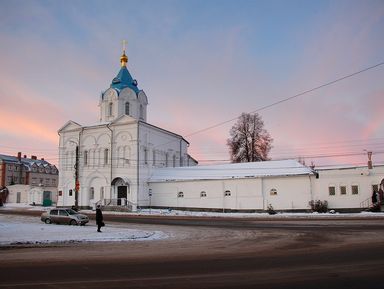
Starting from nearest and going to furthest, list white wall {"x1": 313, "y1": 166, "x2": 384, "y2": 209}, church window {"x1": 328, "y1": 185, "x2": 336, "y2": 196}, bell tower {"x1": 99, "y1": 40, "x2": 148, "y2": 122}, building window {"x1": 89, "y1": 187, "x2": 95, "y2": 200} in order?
white wall {"x1": 313, "y1": 166, "x2": 384, "y2": 209}
church window {"x1": 328, "y1": 185, "x2": 336, "y2": 196}
building window {"x1": 89, "y1": 187, "x2": 95, "y2": 200}
bell tower {"x1": 99, "y1": 40, "x2": 148, "y2": 122}

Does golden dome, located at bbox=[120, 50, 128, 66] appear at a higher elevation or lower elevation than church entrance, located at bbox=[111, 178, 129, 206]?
higher

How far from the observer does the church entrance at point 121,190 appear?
54872 millimetres

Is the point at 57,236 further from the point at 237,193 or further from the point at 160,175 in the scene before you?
the point at 160,175

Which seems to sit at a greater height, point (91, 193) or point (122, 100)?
point (122, 100)

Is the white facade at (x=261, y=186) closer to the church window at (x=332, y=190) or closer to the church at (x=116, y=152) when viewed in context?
the church window at (x=332, y=190)

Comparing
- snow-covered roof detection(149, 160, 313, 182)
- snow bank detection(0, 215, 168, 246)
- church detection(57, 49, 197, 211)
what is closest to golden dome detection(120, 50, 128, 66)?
church detection(57, 49, 197, 211)

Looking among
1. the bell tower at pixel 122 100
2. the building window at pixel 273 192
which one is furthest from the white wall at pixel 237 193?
the bell tower at pixel 122 100

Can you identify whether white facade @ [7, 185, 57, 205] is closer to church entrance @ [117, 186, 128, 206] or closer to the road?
church entrance @ [117, 186, 128, 206]

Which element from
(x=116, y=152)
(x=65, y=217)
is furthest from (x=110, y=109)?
(x=65, y=217)

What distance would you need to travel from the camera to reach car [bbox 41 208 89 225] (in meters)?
30.1

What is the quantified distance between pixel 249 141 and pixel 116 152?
23.2m

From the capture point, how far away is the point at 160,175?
57.2m

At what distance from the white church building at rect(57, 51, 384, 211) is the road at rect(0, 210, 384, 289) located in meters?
29.3

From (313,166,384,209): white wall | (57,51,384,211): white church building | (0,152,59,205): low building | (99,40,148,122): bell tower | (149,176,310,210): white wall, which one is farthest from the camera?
(0,152,59,205): low building
